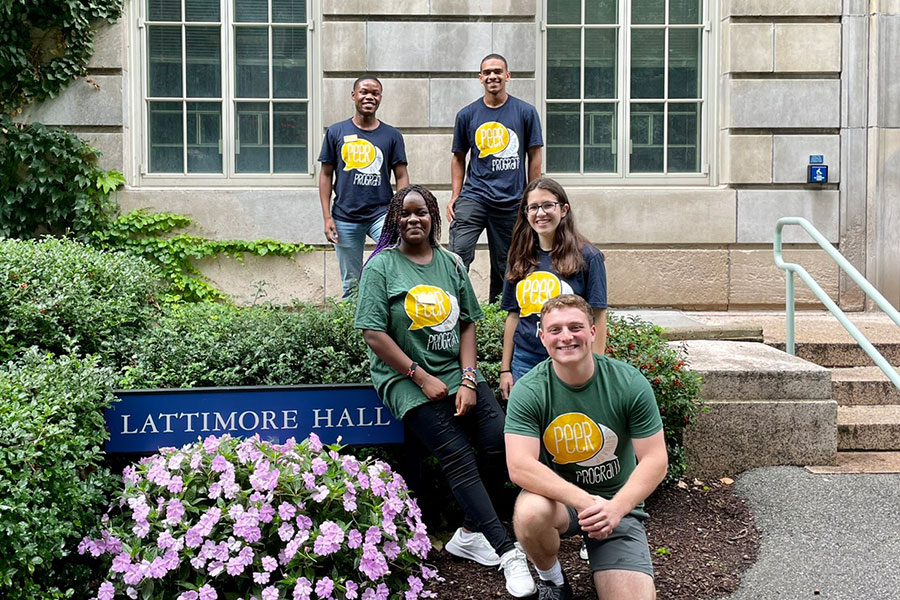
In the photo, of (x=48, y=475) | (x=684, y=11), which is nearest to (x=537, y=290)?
(x=48, y=475)

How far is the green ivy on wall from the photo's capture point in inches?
400

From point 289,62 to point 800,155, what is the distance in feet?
17.9

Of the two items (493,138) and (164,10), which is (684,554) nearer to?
(493,138)

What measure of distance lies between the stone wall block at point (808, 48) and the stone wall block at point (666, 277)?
2095 millimetres

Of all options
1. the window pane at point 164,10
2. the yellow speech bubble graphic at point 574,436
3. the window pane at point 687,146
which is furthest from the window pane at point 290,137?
the yellow speech bubble graphic at point 574,436

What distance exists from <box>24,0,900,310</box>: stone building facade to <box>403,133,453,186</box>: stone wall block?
1cm

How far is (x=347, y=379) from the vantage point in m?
5.86

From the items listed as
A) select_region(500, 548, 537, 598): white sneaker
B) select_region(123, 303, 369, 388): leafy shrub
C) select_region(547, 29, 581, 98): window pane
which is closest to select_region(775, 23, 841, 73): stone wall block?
select_region(547, 29, 581, 98): window pane

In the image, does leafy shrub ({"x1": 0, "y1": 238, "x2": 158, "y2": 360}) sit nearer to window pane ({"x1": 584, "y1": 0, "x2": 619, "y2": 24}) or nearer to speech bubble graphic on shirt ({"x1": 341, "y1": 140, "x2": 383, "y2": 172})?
speech bubble graphic on shirt ({"x1": 341, "y1": 140, "x2": 383, "y2": 172})

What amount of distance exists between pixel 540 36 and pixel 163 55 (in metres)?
3.97

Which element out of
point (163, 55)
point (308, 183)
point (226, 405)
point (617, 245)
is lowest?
point (226, 405)

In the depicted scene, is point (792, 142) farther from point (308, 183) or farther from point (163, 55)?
point (163, 55)

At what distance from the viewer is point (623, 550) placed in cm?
429

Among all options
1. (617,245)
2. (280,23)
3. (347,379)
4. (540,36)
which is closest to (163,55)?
(280,23)
